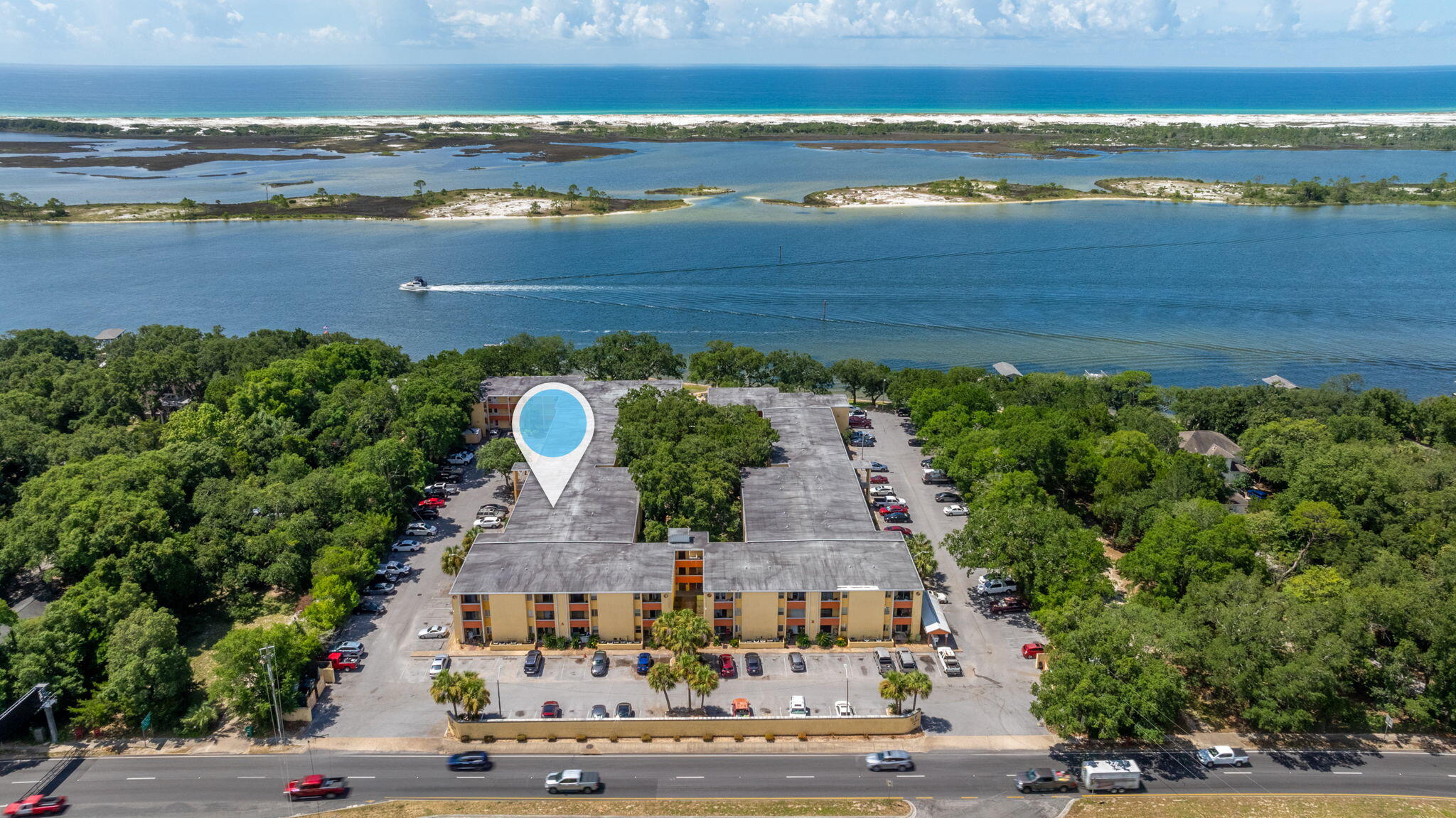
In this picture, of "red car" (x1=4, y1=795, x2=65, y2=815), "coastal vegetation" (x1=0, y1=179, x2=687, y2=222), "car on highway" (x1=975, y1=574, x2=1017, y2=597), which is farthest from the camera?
"coastal vegetation" (x1=0, y1=179, x2=687, y2=222)

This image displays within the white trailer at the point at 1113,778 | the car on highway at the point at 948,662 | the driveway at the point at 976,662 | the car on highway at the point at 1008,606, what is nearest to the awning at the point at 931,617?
the driveway at the point at 976,662

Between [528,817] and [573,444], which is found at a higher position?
[573,444]

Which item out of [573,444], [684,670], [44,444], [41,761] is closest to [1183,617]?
[684,670]

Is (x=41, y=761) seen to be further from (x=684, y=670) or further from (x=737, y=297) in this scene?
(x=737, y=297)

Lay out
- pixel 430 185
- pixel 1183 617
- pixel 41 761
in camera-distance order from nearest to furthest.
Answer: pixel 41 761
pixel 1183 617
pixel 430 185

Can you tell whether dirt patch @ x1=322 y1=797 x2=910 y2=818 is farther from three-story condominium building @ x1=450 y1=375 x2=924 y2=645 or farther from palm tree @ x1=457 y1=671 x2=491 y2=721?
three-story condominium building @ x1=450 y1=375 x2=924 y2=645

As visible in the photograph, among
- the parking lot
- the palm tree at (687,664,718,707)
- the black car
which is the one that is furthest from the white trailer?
the black car
